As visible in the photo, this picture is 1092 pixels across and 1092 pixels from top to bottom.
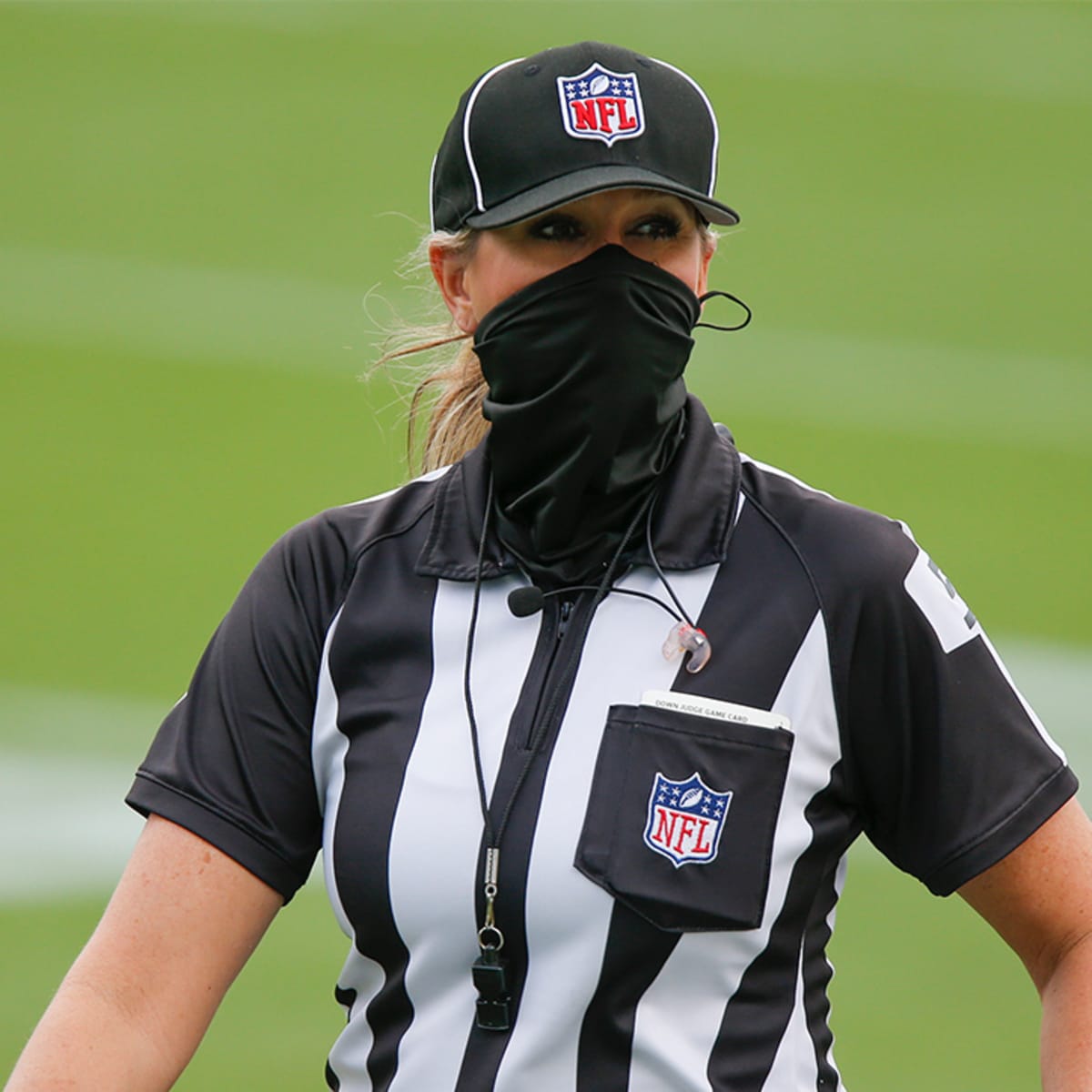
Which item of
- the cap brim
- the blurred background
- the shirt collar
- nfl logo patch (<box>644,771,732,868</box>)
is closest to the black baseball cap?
the cap brim

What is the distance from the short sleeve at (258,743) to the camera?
3.90 feet

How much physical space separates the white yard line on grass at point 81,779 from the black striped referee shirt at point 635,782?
142 centimetres

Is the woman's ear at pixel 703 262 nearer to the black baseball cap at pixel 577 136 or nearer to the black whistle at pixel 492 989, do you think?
the black baseball cap at pixel 577 136

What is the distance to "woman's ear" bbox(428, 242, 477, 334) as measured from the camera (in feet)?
4.12

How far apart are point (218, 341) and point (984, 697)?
7.98 ft

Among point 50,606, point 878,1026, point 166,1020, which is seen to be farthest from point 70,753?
point 166,1020

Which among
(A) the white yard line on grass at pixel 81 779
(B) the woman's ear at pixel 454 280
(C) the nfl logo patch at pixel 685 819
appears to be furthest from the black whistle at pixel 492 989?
(A) the white yard line on grass at pixel 81 779

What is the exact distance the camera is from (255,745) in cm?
119

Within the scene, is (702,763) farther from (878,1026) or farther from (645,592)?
(878,1026)

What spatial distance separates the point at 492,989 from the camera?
1.09 m

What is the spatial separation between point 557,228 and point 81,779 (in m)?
1.74

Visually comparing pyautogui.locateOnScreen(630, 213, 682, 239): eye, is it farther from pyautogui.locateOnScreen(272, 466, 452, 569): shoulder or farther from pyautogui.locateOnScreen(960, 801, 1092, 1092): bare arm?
pyautogui.locateOnScreen(960, 801, 1092, 1092): bare arm

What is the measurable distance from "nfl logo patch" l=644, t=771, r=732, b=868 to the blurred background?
4.72 feet

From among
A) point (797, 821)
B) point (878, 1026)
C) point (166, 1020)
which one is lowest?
point (878, 1026)
